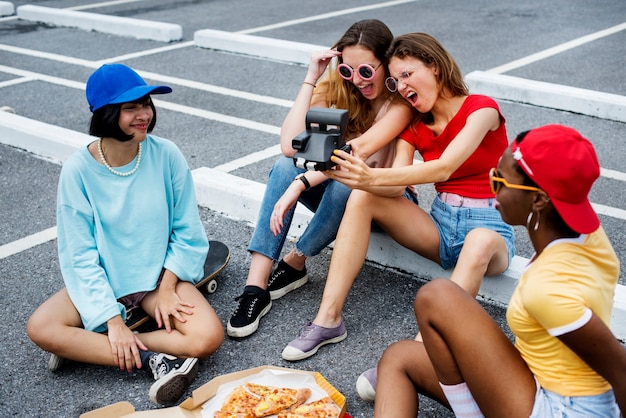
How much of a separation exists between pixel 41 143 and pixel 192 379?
3.41 meters

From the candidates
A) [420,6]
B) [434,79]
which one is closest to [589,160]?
[434,79]

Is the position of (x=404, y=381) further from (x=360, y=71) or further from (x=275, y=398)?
(x=360, y=71)

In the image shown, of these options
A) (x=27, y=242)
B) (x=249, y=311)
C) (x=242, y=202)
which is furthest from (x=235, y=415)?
(x=27, y=242)

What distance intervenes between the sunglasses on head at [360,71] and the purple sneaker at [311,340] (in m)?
1.17

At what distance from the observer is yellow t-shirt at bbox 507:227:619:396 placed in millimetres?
2080

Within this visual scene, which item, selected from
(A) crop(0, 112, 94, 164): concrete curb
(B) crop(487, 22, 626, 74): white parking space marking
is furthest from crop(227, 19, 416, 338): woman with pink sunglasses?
(B) crop(487, 22, 626, 74): white parking space marking

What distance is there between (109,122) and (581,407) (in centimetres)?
219

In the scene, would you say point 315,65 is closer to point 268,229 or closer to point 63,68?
point 268,229

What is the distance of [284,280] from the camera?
12.8 feet

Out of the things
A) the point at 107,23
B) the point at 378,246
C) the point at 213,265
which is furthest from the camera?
the point at 107,23

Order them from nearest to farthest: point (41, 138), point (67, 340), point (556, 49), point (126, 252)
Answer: point (67, 340)
point (126, 252)
point (41, 138)
point (556, 49)

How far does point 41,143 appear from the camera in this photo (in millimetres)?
5922

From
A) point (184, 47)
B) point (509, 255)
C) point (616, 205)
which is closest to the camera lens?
point (509, 255)

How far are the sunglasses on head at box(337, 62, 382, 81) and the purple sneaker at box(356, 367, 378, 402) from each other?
4.47 feet
